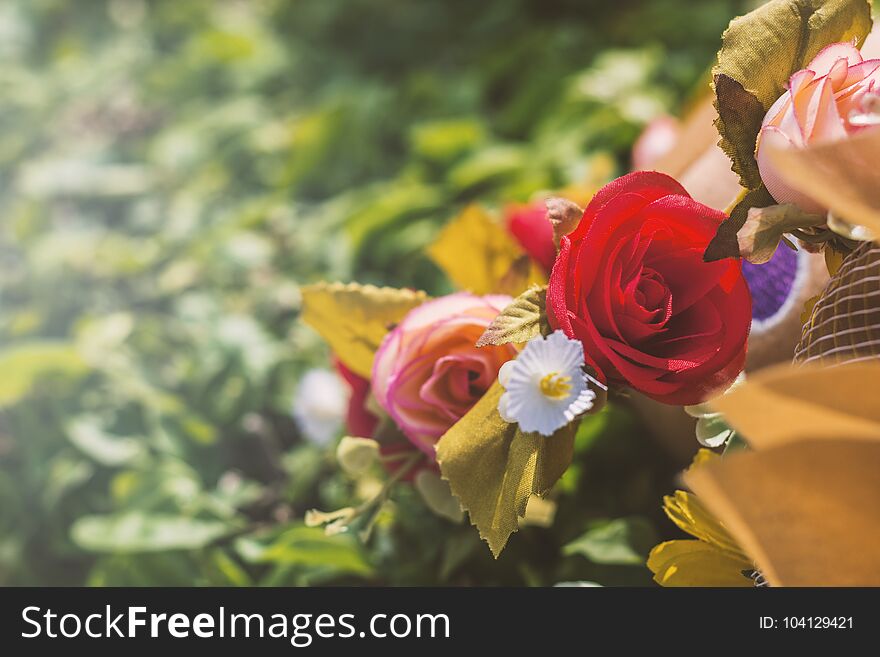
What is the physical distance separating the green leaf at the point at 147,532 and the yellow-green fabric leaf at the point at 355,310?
0.84ft

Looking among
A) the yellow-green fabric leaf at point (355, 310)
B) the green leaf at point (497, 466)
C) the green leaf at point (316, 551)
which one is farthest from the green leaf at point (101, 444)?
the green leaf at point (497, 466)

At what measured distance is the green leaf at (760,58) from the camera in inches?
13.3

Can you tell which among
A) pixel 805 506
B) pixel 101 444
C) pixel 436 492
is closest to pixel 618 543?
pixel 436 492

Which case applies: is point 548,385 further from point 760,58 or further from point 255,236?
point 255,236

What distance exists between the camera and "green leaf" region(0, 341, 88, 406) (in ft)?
2.46

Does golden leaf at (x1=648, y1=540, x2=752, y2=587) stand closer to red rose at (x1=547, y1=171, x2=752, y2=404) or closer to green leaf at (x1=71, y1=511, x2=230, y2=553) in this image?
red rose at (x1=547, y1=171, x2=752, y2=404)

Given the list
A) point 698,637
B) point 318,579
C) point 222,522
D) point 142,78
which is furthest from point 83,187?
point 698,637

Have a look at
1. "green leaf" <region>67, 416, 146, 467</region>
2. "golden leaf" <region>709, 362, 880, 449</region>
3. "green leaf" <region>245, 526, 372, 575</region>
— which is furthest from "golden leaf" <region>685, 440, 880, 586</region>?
"green leaf" <region>67, 416, 146, 467</region>

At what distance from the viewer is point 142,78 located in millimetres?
1243

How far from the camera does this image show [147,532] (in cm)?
64

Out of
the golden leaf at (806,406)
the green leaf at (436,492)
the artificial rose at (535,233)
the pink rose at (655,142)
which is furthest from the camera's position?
the pink rose at (655,142)

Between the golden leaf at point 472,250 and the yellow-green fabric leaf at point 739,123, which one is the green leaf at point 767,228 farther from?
the golden leaf at point 472,250

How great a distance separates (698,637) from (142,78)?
1.19 meters

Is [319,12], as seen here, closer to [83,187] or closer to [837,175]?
[83,187]
